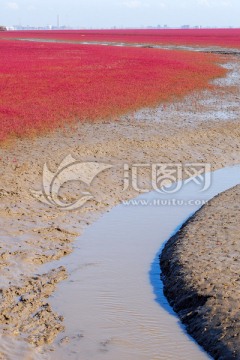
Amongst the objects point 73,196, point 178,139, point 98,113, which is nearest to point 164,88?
point 98,113

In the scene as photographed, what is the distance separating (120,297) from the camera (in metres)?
8.48

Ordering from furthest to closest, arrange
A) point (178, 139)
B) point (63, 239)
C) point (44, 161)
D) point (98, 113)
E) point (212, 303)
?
1. point (98, 113)
2. point (178, 139)
3. point (44, 161)
4. point (63, 239)
5. point (212, 303)

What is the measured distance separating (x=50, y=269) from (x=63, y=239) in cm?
142

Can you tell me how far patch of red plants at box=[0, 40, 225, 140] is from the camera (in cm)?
2066

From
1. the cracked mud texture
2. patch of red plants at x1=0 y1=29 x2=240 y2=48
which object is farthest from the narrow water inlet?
patch of red plants at x1=0 y1=29 x2=240 y2=48

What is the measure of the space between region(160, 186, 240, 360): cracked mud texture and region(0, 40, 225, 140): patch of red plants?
26.5 feet

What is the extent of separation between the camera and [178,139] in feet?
60.7

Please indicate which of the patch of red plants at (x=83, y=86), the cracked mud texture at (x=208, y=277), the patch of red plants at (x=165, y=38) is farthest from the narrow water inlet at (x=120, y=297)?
the patch of red plants at (x=165, y=38)

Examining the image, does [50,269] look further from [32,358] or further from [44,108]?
[44,108]

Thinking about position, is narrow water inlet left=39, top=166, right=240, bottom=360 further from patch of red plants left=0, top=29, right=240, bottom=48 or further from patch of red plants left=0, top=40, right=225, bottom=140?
patch of red plants left=0, top=29, right=240, bottom=48

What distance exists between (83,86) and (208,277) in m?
20.7

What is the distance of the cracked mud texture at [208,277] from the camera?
7180mm

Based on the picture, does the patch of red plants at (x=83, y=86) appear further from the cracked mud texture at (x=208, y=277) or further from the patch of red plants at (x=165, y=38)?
the patch of red plants at (x=165, y=38)

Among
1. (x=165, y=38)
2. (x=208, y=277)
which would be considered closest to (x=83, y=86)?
(x=208, y=277)
